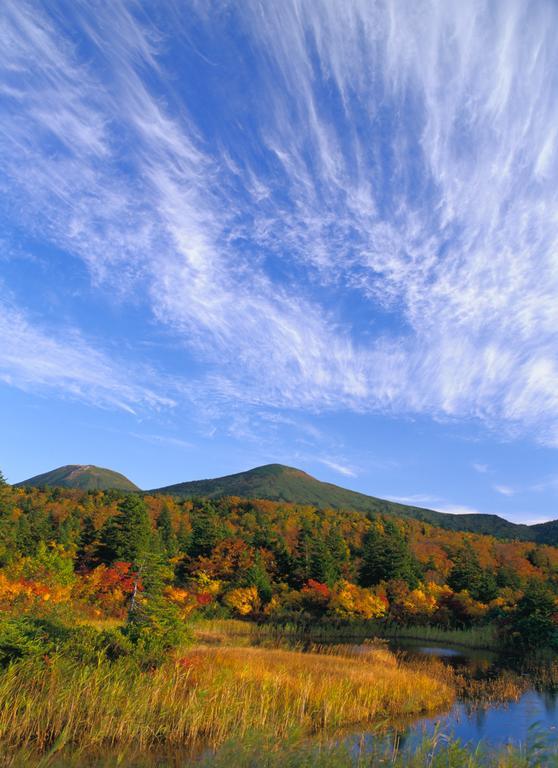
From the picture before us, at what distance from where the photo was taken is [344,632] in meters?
51.2

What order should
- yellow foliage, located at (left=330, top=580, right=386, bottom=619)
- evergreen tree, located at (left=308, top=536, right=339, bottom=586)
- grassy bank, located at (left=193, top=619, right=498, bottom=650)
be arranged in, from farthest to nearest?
evergreen tree, located at (left=308, top=536, right=339, bottom=586)
yellow foliage, located at (left=330, top=580, right=386, bottom=619)
grassy bank, located at (left=193, top=619, right=498, bottom=650)

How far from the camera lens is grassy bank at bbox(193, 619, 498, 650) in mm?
43438

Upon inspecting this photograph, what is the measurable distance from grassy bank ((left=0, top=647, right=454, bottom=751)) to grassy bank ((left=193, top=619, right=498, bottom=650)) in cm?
2307

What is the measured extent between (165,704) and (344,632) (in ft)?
135

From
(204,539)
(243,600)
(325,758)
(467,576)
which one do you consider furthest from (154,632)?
(204,539)

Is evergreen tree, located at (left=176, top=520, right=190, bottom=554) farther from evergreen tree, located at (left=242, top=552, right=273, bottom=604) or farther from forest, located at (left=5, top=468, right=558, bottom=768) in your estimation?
evergreen tree, located at (left=242, top=552, right=273, bottom=604)

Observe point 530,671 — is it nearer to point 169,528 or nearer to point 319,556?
point 319,556

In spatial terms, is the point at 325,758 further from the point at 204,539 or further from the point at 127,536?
the point at 204,539

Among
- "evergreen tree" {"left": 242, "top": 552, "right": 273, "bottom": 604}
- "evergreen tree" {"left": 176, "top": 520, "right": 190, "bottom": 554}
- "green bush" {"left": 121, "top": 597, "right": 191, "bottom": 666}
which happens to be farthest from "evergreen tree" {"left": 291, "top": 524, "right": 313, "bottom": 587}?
"green bush" {"left": 121, "top": 597, "right": 191, "bottom": 666}

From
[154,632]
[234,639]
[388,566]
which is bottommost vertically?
[234,639]

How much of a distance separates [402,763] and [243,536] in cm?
7466

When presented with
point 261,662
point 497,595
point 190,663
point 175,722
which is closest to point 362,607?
point 497,595

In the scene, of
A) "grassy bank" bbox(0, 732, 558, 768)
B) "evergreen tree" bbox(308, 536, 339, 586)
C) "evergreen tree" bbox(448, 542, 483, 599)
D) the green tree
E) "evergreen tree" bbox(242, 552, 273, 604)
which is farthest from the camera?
"evergreen tree" bbox(308, 536, 339, 586)

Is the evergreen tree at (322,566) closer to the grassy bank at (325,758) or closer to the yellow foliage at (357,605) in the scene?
the yellow foliage at (357,605)
